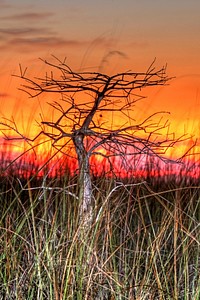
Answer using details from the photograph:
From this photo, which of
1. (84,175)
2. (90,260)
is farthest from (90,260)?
(84,175)

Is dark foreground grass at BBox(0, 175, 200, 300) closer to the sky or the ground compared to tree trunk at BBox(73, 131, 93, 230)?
closer to the ground

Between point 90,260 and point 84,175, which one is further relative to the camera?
point 84,175

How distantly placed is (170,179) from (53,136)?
2574 millimetres

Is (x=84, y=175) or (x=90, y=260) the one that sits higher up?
(x=84, y=175)

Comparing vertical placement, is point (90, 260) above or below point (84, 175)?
below

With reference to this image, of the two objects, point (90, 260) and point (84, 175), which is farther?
point (84, 175)

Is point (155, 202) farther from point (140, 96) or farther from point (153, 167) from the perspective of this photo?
point (140, 96)

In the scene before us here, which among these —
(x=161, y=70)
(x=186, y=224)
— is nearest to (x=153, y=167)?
(x=186, y=224)

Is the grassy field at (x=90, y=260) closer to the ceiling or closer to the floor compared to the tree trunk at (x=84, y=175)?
closer to the floor

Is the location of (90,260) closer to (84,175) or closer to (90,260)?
(90,260)

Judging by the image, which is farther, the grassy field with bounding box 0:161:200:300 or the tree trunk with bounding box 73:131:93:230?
the tree trunk with bounding box 73:131:93:230

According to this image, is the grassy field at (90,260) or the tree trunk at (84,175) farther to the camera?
the tree trunk at (84,175)

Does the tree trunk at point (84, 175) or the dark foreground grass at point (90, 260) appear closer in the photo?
the dark foreground grass at point (90, 260)

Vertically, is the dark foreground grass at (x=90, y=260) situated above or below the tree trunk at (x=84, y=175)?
below
